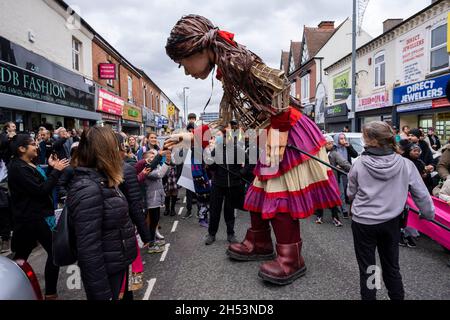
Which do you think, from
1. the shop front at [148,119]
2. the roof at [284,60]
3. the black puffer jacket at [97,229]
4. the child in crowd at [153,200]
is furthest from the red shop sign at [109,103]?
the roof at [284,60]

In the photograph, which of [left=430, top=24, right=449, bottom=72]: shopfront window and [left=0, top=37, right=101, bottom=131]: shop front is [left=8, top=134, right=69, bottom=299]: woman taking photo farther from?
[left=430, top=24, right=449, bottom=72]: shopfront window

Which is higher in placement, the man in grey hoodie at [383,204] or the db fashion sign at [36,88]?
the db fashion sign at [36,88]

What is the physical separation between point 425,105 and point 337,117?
903 centimetres

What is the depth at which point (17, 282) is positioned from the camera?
1856 mm

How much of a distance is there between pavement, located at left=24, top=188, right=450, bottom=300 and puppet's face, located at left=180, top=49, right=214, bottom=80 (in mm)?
2067

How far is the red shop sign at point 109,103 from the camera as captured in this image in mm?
17166

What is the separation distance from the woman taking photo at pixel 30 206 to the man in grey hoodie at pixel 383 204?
2724 mm

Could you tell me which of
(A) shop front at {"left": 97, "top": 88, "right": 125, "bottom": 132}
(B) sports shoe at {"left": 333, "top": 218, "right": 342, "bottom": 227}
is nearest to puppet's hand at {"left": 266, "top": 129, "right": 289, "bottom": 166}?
(B) sports shoe at {"left": 333, "top": 218, "right": 342, "bottom": 227}

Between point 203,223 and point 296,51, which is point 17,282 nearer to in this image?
point 203,223

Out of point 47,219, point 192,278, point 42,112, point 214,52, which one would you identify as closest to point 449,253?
point 192,278

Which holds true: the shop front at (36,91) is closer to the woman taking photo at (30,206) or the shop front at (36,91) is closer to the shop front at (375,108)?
the woman taking photo at (30,206)

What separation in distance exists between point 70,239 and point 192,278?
64.9 inches

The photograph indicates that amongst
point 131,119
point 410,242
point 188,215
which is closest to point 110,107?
A: point 131,119

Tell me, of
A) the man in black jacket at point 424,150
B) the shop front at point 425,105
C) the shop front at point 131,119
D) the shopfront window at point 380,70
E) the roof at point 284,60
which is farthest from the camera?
the roof at point 284,60
